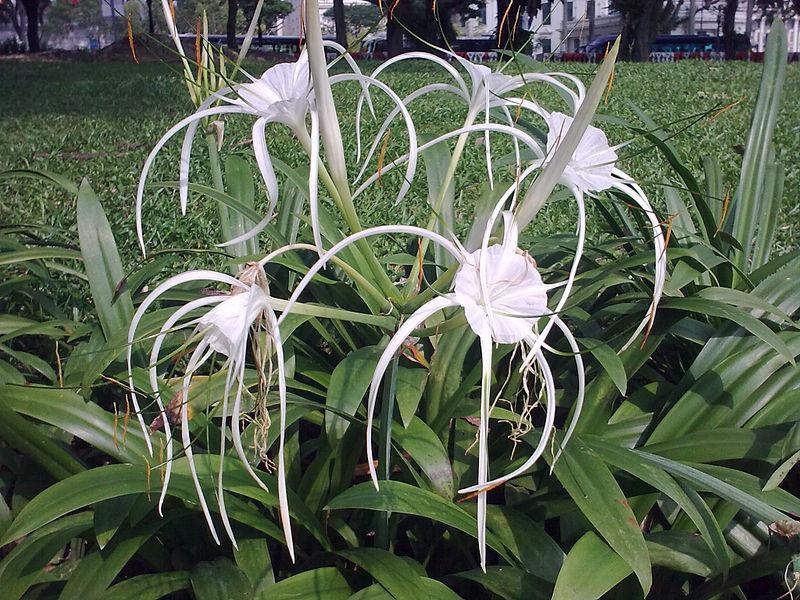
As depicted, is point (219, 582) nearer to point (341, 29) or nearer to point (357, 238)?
point (357, 238)

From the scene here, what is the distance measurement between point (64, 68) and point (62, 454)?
526 inches

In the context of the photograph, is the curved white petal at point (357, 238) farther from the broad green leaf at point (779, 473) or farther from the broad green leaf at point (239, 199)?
the broad green leaf at point (239, 199)

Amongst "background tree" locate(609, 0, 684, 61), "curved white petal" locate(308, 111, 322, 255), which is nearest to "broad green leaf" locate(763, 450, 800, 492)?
"curved white petal" locate(308, 111, 322, 255)

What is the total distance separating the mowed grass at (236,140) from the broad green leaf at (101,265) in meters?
0.35

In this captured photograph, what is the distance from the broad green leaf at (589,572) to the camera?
1081mm

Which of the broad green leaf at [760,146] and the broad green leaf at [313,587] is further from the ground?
the broad green leaf at [760,146]

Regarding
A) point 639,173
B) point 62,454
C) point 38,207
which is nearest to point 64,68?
point 38,207

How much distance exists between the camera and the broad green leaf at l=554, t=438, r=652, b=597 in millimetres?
1107

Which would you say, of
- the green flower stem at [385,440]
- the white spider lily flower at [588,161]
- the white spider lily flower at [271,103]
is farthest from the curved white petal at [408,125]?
the green flower stem at [385,440]

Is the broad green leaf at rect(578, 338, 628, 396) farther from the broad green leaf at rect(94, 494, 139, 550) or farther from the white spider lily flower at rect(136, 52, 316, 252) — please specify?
the broad green leaf at rect(94, 494, 139, 550)

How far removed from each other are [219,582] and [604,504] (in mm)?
588

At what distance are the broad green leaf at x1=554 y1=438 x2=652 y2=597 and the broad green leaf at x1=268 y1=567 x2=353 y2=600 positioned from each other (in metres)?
0.38

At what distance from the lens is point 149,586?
4.00 feet

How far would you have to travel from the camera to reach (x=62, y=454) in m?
1.34
